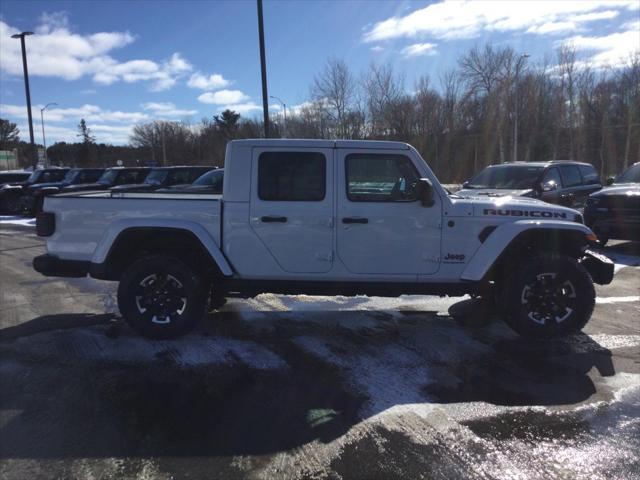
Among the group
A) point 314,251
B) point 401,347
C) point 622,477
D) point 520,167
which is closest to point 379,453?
point 622,477

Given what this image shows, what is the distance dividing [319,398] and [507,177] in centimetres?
839

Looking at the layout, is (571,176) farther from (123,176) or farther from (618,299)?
(123,176)

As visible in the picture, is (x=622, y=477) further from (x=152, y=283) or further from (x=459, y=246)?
(x=152, y=283)

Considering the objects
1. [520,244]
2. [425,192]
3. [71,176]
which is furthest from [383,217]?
[71,176]

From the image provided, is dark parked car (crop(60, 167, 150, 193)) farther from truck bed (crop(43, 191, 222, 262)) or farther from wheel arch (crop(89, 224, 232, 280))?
wheel arch (crop(89, 224, 232, 280))

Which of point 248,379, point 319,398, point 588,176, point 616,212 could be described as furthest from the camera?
point 588,176

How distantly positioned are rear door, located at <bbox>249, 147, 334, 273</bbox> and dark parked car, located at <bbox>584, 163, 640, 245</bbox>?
772 centimetres

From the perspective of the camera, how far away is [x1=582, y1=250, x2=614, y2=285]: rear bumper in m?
5.43

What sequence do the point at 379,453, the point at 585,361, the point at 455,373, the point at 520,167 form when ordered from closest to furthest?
the point at 379,453, the point at 455,373, the point at 585,361, the point at 520,167

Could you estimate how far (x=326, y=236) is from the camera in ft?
16.8

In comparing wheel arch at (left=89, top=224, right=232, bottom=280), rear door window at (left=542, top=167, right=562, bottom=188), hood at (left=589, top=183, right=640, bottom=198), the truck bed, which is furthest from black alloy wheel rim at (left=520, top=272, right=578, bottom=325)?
hood at (left=589, top=183, right=640, bottom=198)

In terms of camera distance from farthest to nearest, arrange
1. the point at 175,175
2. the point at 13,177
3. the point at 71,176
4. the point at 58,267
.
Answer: the point at 13,177 < the point at 71,176 < the point at 175,175 < the point at 58,267

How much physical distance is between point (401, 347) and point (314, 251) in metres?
1.31

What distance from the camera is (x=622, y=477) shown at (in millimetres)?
2957
